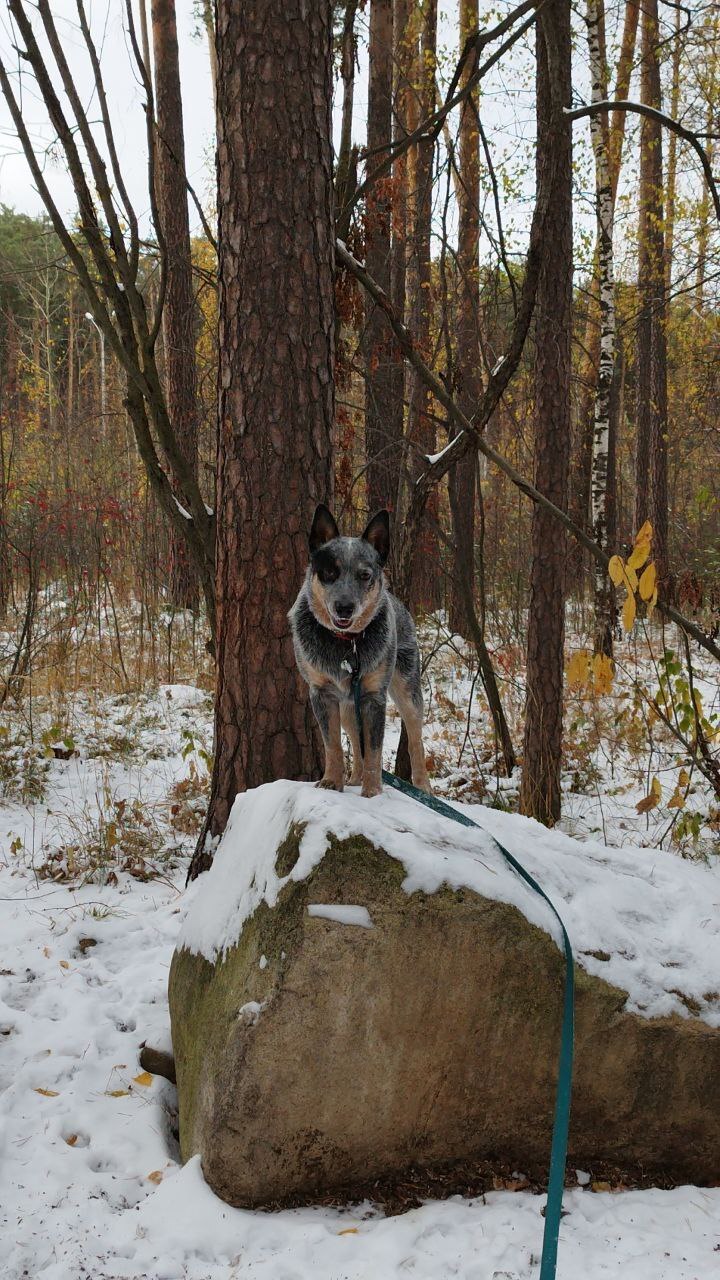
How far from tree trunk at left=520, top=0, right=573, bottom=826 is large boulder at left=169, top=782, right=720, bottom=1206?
3.06m

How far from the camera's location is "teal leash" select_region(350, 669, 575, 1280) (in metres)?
1.85

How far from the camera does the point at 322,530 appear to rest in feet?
10.1

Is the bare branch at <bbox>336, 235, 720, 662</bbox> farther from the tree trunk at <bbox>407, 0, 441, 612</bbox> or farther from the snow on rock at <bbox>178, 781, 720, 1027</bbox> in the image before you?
the tree trunk at <bbox>407, 0, 441, 612</bbox>

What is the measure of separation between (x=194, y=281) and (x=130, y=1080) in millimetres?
14584

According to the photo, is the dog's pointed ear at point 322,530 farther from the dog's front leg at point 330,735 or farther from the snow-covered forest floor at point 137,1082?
the snow-covered forest floor at point 137,1082

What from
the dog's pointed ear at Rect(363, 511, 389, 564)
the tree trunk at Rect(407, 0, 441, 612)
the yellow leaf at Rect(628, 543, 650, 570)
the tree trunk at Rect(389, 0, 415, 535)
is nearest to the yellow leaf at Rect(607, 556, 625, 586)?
the yellow leaf at Rect(628, 543, 650, 570)

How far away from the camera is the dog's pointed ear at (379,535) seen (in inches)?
124

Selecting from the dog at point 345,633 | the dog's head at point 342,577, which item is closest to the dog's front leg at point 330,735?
the dog at point 345,633

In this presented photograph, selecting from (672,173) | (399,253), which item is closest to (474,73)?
(399,253)

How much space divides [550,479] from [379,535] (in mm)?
3615

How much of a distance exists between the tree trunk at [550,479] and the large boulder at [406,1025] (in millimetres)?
3059

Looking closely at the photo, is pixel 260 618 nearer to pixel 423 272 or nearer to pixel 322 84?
pixel 322 84

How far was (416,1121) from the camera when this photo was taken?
271 centimetres

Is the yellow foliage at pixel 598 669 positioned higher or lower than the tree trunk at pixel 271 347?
lower
